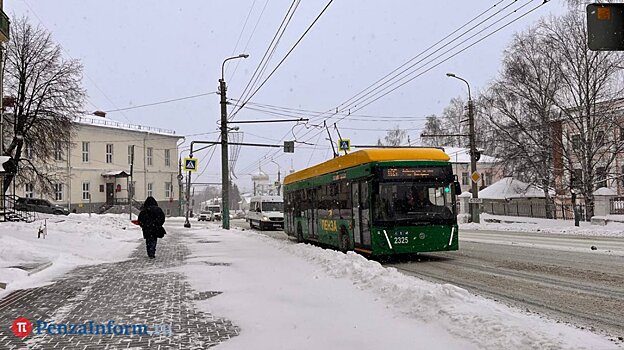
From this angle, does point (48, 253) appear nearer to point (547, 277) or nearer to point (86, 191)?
point (547, 277)

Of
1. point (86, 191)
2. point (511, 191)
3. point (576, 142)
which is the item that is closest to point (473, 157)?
point (576, 142)

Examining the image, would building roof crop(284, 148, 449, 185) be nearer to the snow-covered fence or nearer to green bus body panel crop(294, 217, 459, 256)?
green bus body panel crop(294, 217, 459, 256)

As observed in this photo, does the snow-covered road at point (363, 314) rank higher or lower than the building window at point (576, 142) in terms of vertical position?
lower

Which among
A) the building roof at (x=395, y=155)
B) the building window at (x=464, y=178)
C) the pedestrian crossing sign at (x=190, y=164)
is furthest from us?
the building window at (x=464, y=178)

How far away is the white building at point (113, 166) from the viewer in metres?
59.4

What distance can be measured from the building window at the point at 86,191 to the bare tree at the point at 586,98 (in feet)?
157

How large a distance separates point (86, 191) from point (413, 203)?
54641 millimetres

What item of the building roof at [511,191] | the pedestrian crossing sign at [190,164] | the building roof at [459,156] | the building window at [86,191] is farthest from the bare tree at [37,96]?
the building roof at [459,156]

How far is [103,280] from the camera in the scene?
34.9 ft

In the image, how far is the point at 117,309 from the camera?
25.3ft

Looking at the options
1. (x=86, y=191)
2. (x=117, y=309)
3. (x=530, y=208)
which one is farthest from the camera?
(x=86, y=191)

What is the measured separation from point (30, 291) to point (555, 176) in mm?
35423

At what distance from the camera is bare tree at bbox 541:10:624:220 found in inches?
1293

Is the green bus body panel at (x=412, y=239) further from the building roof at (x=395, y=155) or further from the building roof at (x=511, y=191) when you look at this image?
the building roof at (x=511, y=191)
